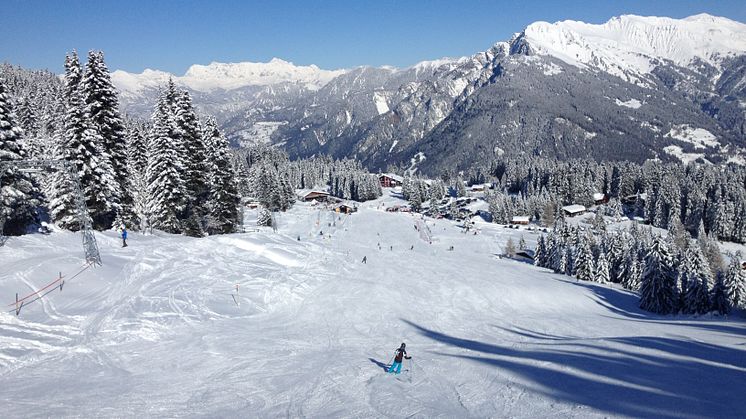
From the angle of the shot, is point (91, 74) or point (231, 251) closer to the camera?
point (91, 74)

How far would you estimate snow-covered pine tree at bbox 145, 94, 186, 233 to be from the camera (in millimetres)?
38875

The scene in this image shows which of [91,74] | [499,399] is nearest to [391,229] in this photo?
[91,74]

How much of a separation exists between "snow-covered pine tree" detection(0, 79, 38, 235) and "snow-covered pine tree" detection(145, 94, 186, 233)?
29.8 ft

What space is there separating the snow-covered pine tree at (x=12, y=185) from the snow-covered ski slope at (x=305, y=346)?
2.87 metres

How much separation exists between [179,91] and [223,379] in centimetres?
3462

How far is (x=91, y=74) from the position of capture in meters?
35.8

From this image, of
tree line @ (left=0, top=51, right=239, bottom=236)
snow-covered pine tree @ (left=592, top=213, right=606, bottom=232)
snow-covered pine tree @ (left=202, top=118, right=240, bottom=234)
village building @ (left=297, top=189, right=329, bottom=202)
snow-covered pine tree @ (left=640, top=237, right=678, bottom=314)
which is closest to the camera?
tree line @ (left=0, top=51, right=239, bottom=236)

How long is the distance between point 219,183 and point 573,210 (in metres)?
116

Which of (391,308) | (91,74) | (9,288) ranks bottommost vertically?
(391,308)

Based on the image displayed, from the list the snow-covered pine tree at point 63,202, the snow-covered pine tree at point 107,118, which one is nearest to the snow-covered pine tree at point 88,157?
the snow-covered pine tree at point 107,118

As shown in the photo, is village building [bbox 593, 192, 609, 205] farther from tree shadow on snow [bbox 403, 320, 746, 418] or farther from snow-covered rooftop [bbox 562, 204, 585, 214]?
tree shadow on snow [bbox 403, 320, 746, 418]

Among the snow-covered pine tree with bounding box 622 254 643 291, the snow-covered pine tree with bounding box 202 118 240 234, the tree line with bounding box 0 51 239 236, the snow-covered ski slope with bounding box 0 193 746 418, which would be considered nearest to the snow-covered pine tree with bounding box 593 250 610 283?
the snow-covered pine tree with bounding box 622 254 643 291

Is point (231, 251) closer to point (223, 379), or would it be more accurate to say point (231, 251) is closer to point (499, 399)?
point (223, 379)

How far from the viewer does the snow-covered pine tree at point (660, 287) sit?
46.0m
